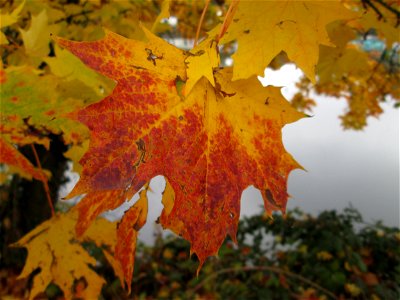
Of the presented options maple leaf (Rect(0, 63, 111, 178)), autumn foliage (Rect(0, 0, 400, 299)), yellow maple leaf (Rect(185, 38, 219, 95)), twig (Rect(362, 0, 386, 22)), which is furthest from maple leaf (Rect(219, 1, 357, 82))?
twig (Rect(362, 0, 386, 22))

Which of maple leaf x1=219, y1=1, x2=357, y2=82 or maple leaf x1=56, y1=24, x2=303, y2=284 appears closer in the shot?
maple leaf x1=56, y1=24, x2=303, y2=284

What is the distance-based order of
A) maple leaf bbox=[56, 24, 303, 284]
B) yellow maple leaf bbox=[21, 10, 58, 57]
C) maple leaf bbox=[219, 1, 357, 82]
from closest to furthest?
maple leaf bbox=[56, 24, 303, 284] → maple leaf bbox=[219, 1, 357, 82] → yellow maple leaf bbox=[21, 10, 58, 57]

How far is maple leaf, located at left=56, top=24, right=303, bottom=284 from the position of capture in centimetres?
52

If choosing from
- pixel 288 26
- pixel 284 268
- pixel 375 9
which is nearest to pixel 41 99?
pixel 288 26

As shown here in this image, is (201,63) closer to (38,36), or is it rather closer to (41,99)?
(41,99)

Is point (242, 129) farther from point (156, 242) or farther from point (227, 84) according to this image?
point (156, 242)

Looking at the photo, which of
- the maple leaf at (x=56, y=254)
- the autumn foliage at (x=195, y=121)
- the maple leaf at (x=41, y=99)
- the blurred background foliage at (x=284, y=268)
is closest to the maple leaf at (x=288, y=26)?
the autumn foliage at (x=195, y=121)

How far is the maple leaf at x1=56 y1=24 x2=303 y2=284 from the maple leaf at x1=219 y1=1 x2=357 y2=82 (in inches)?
3.8

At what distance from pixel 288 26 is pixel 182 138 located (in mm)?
309

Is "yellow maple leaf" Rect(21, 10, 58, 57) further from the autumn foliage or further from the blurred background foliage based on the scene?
the blurred background foliage

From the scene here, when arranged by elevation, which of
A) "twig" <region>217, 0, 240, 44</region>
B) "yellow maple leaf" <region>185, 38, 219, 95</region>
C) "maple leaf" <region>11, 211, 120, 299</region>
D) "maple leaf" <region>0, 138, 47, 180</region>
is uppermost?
"twig" <region>217, 0, 240, 44</region>

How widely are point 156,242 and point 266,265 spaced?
1.37 m

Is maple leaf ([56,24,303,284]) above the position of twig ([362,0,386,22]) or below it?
below

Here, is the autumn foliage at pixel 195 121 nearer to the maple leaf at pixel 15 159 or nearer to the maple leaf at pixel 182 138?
the maple leaf at pixel 182 138
